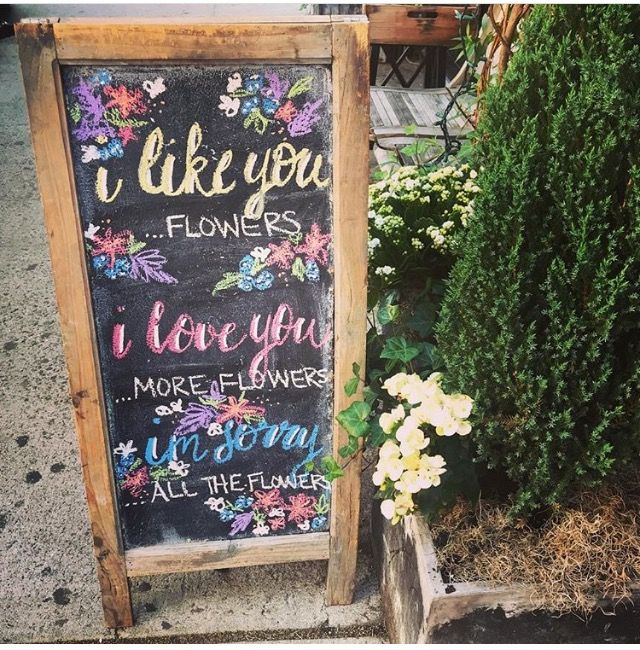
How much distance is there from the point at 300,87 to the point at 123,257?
1.98 ft

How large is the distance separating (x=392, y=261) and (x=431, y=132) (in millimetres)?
1577

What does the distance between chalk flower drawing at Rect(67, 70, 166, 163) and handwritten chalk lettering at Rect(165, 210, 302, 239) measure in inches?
8.5

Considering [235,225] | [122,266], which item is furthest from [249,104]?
[122,266]

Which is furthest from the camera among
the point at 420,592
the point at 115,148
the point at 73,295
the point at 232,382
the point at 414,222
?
the point at 414,222

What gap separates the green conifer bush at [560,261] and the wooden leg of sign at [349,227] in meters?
0.25

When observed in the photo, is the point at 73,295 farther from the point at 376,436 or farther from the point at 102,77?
the point at 376,436

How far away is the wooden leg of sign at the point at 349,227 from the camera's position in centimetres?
179

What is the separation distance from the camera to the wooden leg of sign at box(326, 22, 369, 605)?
1794 mm

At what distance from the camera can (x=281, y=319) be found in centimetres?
209

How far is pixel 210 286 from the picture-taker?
6.70ft

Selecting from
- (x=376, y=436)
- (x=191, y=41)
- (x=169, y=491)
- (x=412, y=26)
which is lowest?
(x=169, y=491)

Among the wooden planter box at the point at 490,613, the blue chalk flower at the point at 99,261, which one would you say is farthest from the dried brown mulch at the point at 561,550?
the blue chalk flower at the point at 99,261

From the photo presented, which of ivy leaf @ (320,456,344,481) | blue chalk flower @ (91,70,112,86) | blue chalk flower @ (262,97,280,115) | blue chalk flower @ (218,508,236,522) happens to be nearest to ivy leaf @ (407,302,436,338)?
ivy leaf @ (320,456,344,481)

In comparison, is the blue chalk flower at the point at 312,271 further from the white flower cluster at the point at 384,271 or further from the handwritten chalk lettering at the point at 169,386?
the white flower cluster at the point at 384,271
